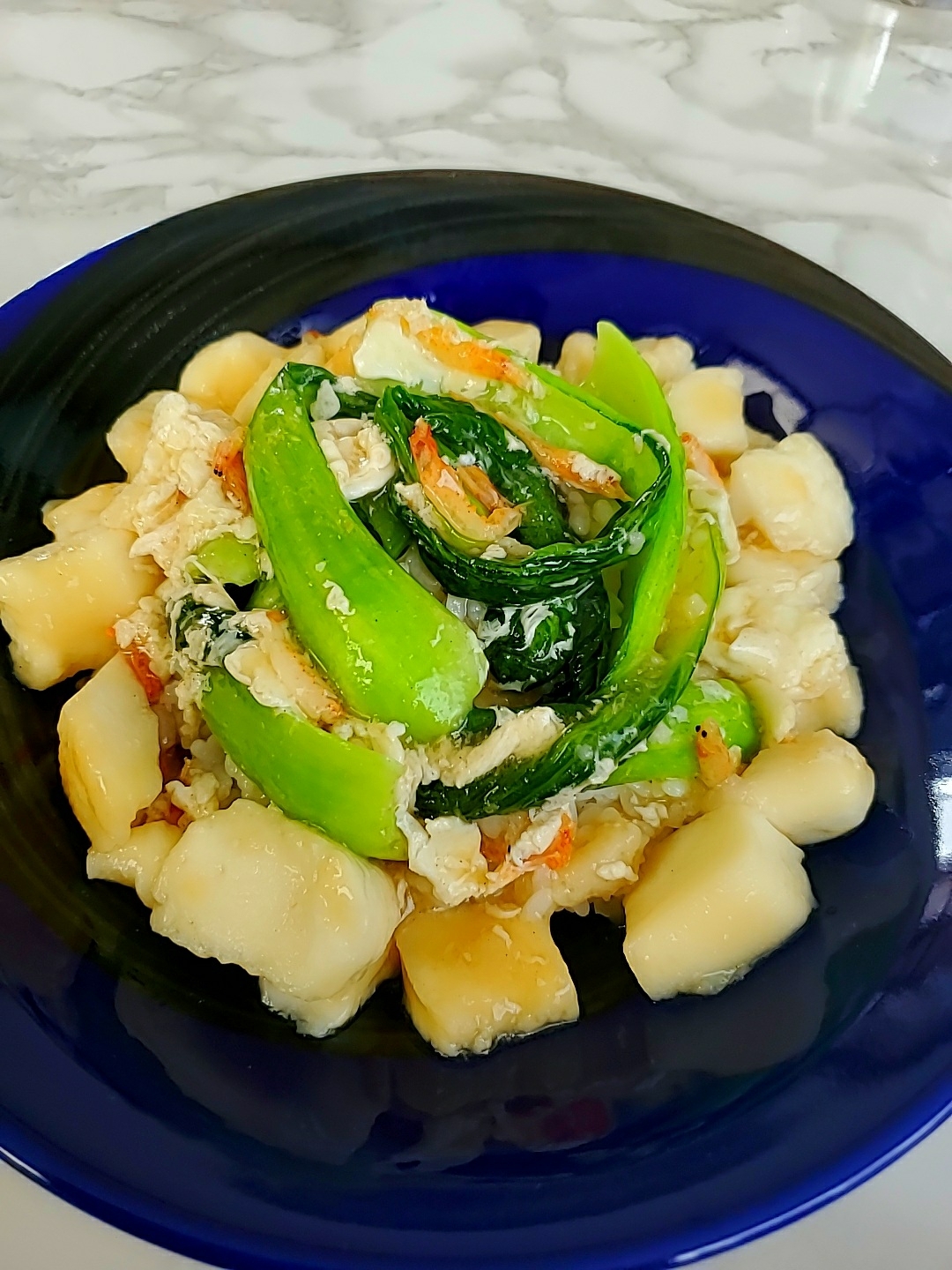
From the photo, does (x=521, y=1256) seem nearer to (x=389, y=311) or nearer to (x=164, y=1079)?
(x=164, y=1079)

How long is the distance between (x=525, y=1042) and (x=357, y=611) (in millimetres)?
523

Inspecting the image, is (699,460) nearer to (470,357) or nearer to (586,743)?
(470,357)

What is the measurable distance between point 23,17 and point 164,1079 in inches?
107

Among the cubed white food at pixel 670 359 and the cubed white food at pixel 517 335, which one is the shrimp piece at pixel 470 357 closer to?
the cubed white food at pixel 517 335

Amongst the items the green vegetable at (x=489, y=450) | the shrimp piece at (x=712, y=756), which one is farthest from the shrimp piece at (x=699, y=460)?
the shrimp piece at (x=712, y=756)

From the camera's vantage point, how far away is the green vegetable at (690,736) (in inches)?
53.3

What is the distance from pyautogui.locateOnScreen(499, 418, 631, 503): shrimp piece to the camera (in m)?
1.40

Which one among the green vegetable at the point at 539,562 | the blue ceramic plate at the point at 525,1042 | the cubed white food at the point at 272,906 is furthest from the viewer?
the green vegetable at the point at 539,562

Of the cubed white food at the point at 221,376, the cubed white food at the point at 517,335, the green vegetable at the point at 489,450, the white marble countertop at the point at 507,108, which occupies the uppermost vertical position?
the white marble countertop at the point at 507,108

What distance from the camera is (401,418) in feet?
4.48

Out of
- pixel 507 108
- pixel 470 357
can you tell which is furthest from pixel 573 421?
pixel 507 108

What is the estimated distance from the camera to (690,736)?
1.37m

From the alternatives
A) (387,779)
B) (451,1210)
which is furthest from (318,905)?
(451,1210)

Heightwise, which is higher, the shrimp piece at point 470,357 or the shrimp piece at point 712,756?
the shrimp piece at point 470,357
